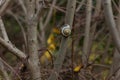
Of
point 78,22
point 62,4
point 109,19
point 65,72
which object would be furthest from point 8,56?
point 109,19

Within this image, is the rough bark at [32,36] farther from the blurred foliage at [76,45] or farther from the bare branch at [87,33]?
the bare branch at [87,33]

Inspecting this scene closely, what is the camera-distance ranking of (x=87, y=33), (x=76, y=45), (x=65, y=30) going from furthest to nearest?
(x=76, y=45) < (x=87, y=33) < (x=65, y=30)

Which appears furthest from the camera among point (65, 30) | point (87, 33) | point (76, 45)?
point (76, 45)

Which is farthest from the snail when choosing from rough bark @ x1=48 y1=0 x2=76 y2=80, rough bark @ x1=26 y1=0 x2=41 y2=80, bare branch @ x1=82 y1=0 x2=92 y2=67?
bare branch @ x1=82 y1=0 x2=92 y2=67

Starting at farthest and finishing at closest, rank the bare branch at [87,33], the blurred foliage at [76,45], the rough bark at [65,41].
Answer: the bare branch at [87,33] < the blurred foliage at [76,45] < the rough bark at [65,41]

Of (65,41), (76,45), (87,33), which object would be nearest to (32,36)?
(65,41)

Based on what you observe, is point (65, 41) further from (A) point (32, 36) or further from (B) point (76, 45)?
(B) point (76, 45)

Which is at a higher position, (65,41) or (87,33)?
(65,41)

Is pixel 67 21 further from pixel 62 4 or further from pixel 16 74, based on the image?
pixel 62 4

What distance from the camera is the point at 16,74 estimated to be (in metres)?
1.73

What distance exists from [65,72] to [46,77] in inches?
7.7

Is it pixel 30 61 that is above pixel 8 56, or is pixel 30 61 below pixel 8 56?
above

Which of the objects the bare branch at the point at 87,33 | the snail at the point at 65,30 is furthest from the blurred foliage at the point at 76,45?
the snail at the point at 65,30

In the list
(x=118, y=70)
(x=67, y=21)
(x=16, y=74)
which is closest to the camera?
(x=67, y=21)
